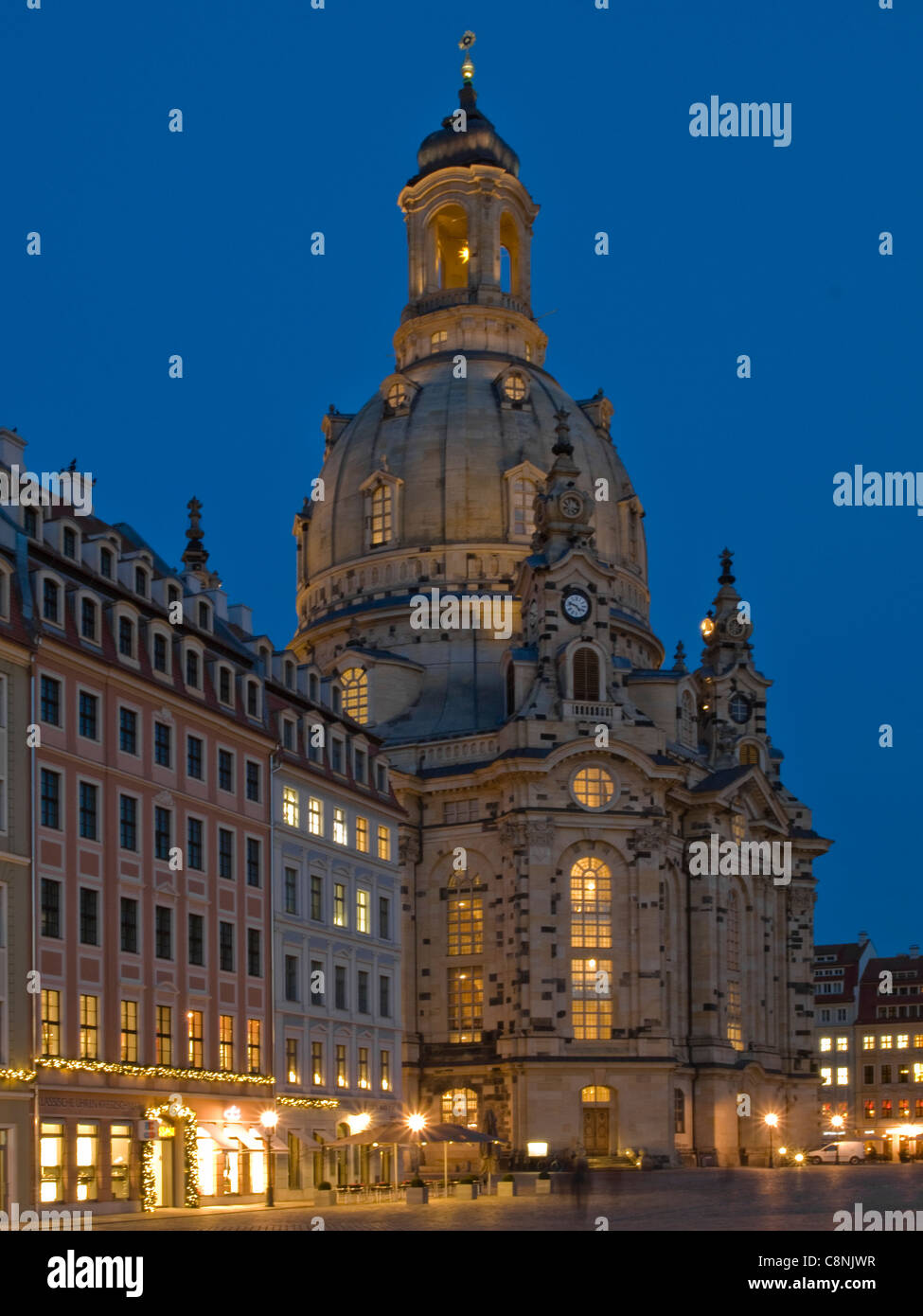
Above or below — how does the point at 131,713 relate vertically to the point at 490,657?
below

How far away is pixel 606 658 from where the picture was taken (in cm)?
11775

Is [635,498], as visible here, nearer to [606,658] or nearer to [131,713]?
[606,658]

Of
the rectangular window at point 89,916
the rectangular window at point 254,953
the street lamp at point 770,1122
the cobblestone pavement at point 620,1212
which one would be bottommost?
the street lamp at point 770,1122

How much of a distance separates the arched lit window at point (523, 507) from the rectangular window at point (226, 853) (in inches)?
2398

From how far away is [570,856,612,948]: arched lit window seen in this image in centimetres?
11475

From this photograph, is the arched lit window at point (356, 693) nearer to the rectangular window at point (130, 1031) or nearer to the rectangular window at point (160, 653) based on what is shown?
the rectangular window at point (160, 653)

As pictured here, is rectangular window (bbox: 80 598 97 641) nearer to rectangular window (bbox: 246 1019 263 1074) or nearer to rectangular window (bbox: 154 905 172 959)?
rectangular window (bbox: 154 905 172 959)

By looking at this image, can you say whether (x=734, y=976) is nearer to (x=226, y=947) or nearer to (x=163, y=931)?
(x=226, y=947)

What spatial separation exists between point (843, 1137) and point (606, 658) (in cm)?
6757

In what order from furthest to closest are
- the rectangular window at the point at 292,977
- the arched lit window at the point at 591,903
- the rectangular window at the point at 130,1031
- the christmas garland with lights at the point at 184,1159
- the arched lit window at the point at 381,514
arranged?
the arched lit window at the point at 381,514, the arched lit window at the point at 591,903, the rectangular window at the point at 292,977, the rectangular window at the point at 130,1031, the christmas garland with lights at the point at 184,1159

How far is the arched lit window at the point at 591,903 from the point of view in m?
115

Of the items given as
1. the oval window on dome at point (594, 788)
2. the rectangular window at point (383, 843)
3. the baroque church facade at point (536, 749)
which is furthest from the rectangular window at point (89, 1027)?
the oval window on dome at point (594, 788)
